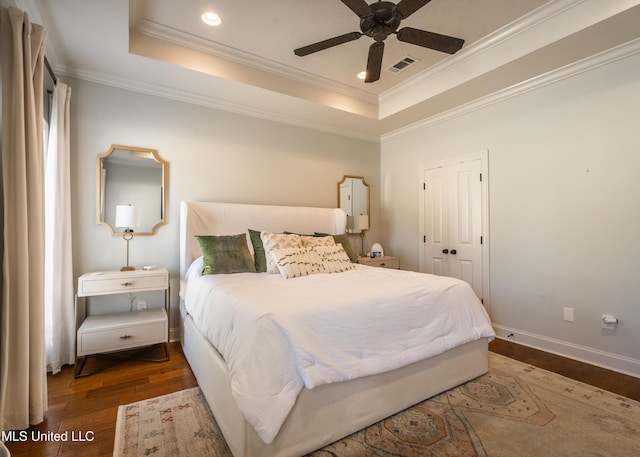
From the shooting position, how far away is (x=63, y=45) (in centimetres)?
253

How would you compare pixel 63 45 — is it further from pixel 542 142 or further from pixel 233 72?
pixel 542 142

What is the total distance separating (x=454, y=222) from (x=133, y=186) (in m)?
3.72

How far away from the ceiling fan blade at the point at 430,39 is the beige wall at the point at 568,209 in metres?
1.53

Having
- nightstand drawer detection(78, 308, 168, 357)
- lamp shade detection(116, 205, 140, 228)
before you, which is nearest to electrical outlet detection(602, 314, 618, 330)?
nightstand drawer detection(78, 308, 168, 357)

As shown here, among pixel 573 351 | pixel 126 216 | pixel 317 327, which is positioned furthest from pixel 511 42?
pixel 126 216

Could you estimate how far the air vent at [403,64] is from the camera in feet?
10.5

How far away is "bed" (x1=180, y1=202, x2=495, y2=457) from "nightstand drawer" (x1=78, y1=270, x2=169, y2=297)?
1.27ft

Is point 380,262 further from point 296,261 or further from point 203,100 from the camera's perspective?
point 203,100

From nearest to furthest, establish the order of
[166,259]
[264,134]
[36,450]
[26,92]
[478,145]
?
[36,450] → [26,92] → [166,259] → [478,145] → [264,134]

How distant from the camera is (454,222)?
391 centimetres

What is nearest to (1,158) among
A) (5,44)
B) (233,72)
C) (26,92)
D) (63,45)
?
(26,92)

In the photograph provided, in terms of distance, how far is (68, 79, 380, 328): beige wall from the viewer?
9.67ft

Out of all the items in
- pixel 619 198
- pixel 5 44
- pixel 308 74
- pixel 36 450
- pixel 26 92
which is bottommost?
pixel 36 450

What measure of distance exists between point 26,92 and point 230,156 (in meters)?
2.03
